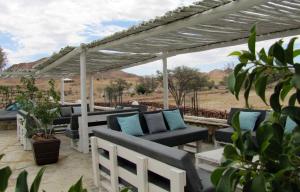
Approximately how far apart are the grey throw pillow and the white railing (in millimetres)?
1927

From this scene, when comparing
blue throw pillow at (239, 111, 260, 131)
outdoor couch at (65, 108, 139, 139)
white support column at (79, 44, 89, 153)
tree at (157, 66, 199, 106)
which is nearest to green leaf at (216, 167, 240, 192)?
blue throw pillow at (239, 111, 260, 131)

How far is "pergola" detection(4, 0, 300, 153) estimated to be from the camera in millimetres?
3992

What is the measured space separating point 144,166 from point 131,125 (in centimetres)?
296

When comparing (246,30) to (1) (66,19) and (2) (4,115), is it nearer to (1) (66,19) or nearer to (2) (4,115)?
(1) (66,19)

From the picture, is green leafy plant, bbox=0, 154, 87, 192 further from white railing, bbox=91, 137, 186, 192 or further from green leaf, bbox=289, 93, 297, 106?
white railing, bbox=91, 137, 186, 192

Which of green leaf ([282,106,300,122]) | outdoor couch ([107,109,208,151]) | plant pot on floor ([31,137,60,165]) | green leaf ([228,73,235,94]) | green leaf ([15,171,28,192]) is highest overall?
green leaf ([228,73,235,94])

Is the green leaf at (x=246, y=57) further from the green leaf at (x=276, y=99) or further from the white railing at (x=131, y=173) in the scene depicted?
the white railing at (x=131, y=173)

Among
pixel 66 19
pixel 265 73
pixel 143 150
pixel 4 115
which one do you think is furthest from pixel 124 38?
pixel 4 115

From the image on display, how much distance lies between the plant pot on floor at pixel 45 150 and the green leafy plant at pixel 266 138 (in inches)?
236

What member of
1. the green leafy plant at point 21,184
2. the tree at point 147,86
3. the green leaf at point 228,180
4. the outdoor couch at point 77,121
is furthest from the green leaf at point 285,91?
the tree at point 147,86

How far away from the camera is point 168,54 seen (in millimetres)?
8414

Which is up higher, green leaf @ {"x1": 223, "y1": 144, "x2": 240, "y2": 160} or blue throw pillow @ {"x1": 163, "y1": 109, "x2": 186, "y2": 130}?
green leaf @ {"x1": 223, "y1": 144, "x2": 240, "y2": 160}

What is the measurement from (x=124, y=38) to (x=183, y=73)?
495 inches

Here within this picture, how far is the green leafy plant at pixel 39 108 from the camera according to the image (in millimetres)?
6418
